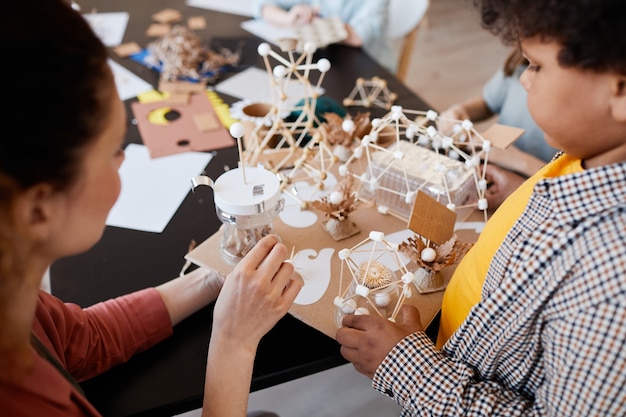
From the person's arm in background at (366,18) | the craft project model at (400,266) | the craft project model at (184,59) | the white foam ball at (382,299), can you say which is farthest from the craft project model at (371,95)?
the white foam ball at (382,299)

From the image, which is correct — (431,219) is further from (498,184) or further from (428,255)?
(498,184)

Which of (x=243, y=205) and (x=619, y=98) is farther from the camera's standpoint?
(x=243, y=205)

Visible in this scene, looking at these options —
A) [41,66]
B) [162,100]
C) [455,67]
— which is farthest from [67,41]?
[455,67]

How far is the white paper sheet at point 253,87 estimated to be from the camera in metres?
1.41

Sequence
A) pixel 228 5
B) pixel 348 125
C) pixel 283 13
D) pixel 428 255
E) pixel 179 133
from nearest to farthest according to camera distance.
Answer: pixel 428 255 < pixel 348 125 < pixel 179 133 < pixel 283 13 < pixel 228 5

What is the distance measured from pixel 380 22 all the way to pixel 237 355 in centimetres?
148

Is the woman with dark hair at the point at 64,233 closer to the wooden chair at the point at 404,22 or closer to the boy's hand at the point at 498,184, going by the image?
the boy's hand at the point at 498,184

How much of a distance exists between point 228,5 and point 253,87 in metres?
0.67

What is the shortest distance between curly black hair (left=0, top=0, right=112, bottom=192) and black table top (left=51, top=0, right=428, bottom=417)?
36 centimetres

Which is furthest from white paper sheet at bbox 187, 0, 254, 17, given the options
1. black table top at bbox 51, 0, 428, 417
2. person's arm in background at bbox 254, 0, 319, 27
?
black table top at bbox 51, 0, 428, 417

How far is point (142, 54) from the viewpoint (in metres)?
1.60

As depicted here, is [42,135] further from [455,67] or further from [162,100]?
[455,67]

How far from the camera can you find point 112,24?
1.78 metres

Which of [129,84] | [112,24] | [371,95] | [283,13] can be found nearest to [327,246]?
[371,95]
